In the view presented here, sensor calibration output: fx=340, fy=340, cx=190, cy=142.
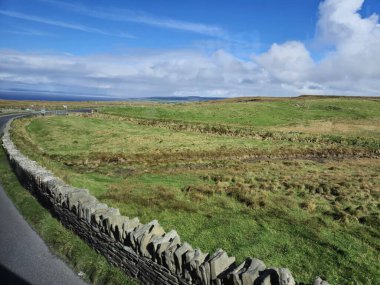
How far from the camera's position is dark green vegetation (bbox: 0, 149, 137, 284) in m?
9.76

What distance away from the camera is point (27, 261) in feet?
35.0

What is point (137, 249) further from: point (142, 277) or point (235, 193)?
point (235, 193)

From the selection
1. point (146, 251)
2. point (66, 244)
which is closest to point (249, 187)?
point (66, 244)

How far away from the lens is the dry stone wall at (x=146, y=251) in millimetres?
6998

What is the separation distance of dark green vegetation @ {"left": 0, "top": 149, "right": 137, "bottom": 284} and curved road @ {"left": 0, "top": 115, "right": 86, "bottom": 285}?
0.82ft

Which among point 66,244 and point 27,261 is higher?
point 66,244

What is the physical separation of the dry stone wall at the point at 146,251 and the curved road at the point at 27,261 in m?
1.15

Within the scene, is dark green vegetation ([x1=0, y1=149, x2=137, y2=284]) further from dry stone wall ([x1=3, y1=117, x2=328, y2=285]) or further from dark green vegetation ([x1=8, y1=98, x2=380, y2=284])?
dark green vegetation ([x1=8, y1=98, x2=380, y2=284])

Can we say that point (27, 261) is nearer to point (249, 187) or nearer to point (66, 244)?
point (66, 244)

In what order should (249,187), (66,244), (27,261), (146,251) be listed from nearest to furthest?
(146,251) → (27,261) → (66,244) → (249,187)

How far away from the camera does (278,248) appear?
41.5ft

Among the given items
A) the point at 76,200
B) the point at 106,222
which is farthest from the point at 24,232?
the point at 106,222

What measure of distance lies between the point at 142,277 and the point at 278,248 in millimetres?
5762

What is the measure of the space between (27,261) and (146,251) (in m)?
4.43
